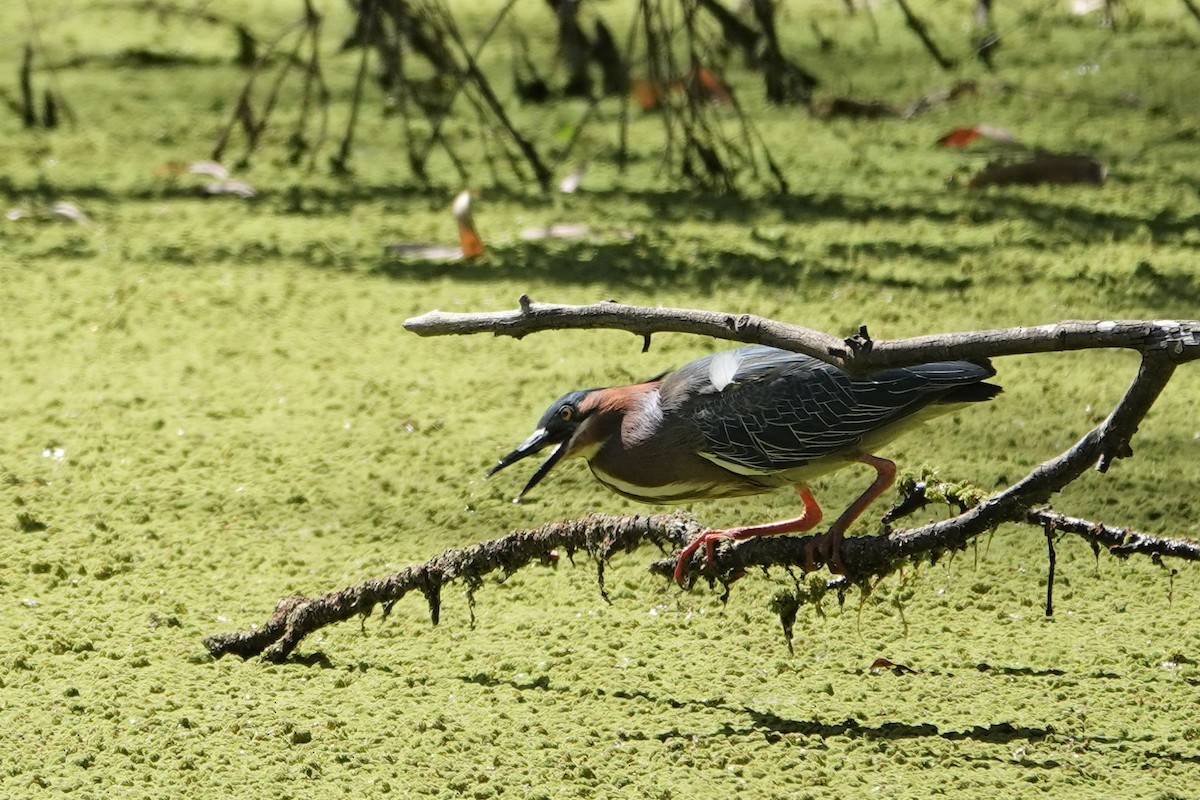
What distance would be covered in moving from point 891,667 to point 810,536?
1.09 feet

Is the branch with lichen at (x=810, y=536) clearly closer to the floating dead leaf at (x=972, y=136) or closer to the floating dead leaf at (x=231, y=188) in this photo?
the floating dead leaf at (x=231, y=188)

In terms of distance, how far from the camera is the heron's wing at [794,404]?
2.11m

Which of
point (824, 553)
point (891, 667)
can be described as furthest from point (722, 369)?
point (891, 667)

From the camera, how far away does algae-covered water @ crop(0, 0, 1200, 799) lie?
2049 millimetres

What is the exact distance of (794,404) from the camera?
84.7 inches

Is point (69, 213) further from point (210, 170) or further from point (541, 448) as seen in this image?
point (541, 448)

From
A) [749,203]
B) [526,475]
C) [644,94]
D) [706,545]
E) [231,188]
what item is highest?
[644,94]

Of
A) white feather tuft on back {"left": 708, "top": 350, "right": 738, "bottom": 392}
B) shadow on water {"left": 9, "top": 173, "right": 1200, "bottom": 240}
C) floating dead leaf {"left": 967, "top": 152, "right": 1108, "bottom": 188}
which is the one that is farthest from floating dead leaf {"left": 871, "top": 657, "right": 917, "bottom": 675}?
floating dead leaf {"left": 967, "top": 152, "right": 1108, "bottom": 188}

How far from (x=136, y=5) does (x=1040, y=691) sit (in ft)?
17.5

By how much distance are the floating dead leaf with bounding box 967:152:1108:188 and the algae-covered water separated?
0.06 meters

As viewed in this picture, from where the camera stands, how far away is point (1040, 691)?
2.15 m

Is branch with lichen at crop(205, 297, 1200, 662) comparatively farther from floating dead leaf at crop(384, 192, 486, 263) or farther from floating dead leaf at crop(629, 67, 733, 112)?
floating dead leaf at crop(629, 67, 733, 112)

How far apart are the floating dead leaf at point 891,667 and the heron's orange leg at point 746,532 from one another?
0.21 m

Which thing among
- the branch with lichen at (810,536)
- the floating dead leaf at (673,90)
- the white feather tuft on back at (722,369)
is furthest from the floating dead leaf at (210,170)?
the white feather tuft on back at (722,369)
